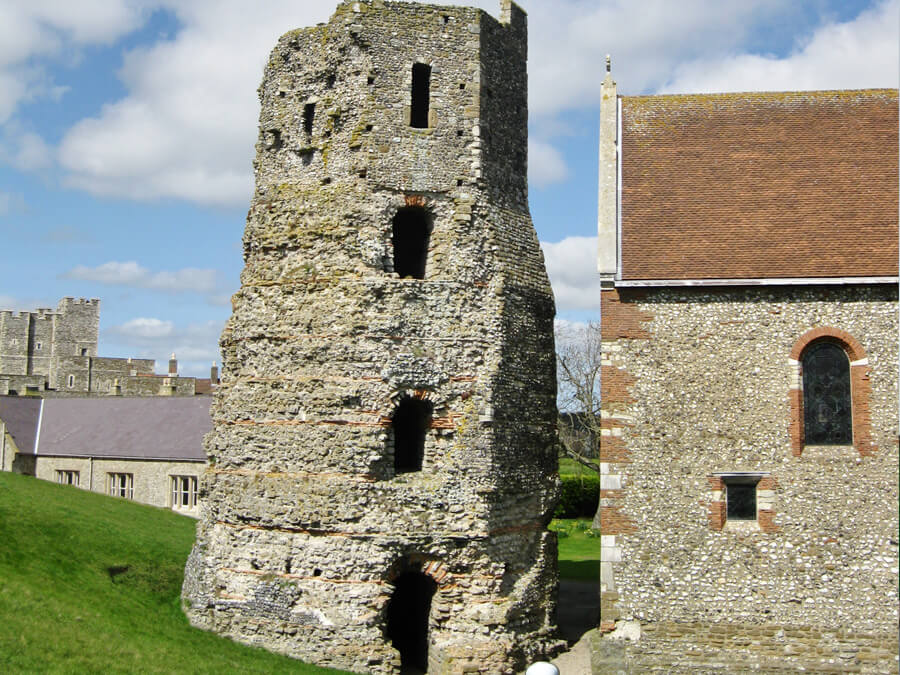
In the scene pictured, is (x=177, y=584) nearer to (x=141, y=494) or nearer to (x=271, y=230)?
(x=271, y=230)

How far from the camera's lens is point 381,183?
15.0m

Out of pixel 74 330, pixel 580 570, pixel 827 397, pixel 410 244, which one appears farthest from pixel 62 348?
pixel 827 397

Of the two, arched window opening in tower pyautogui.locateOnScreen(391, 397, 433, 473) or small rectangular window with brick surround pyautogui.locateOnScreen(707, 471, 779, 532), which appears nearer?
small rectangular window with brick surround pyautogui.locateOnScreen(707, 471, 779, 532)

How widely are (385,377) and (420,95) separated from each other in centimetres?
524

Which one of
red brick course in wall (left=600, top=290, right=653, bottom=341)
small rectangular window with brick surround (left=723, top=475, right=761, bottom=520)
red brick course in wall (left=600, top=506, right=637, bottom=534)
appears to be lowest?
red brick course in wall (left=600, top=506, right=637, bottom=534)

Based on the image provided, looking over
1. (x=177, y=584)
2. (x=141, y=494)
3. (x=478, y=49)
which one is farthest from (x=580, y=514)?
(x=478, y=49)

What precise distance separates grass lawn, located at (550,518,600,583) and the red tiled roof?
26.0 feet

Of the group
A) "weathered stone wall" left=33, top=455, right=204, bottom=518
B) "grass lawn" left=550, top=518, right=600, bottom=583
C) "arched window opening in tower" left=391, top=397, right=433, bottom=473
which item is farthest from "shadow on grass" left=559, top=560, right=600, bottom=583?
"weathered stone wall" left=33, top=455, right=204, bottom=518

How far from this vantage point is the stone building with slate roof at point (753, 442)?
43.3 feet

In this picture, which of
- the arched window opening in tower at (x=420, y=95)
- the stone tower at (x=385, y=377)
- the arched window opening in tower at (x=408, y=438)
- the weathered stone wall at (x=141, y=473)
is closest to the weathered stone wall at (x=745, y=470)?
the stone tower at (x=385, y=377)

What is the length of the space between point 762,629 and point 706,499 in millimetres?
2079

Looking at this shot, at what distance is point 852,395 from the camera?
1354 centimetres

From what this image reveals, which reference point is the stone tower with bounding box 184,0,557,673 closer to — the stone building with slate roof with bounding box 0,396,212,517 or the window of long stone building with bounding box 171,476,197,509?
the window of long stone building with bounding box 171,476,197,509

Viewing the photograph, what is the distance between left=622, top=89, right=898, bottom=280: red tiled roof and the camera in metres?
14.1
